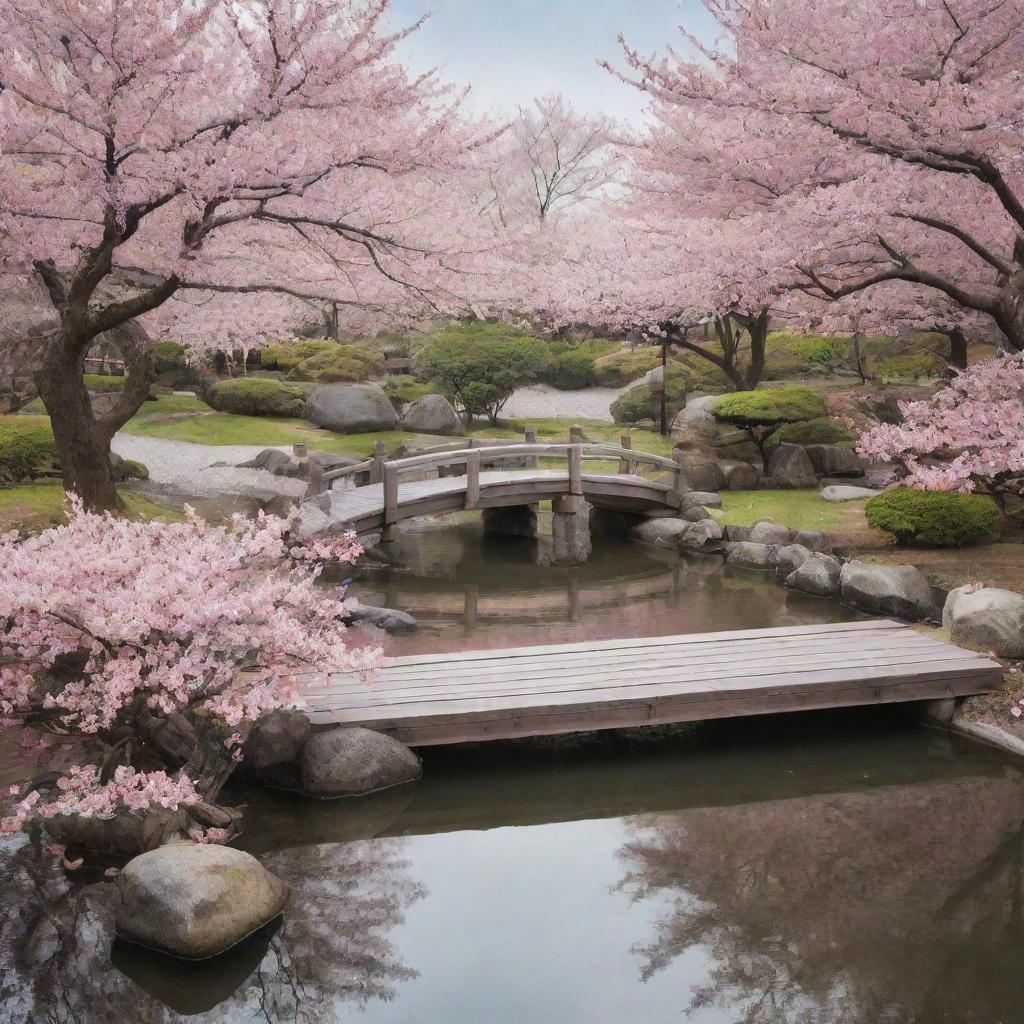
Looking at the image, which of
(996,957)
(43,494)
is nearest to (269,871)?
(996,957)

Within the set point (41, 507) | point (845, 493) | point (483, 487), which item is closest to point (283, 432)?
point (483, 487)

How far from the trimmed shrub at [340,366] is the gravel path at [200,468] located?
4569mm

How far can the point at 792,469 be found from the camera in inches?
711

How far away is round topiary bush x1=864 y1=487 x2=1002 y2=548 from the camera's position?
13.0 m

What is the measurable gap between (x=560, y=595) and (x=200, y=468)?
869 centimetres

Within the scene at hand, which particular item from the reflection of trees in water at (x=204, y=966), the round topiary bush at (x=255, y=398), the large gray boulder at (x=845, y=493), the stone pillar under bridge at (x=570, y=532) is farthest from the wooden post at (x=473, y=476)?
the round topiary bush at (x=255, y=398)

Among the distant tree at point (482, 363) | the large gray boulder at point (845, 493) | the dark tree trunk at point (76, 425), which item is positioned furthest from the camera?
the distant tree at point (482, 363)

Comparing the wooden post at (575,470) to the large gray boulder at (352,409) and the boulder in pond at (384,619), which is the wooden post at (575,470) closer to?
the boulder in pond at (384,619)

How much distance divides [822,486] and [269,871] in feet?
47.1

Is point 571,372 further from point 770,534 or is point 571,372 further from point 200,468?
point 770,534

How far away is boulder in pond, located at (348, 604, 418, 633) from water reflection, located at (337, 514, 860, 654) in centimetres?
19

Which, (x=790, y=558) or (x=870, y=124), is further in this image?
(x=790, y=558)

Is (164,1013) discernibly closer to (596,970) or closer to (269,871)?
(269,871)

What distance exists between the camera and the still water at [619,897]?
15.9ft
